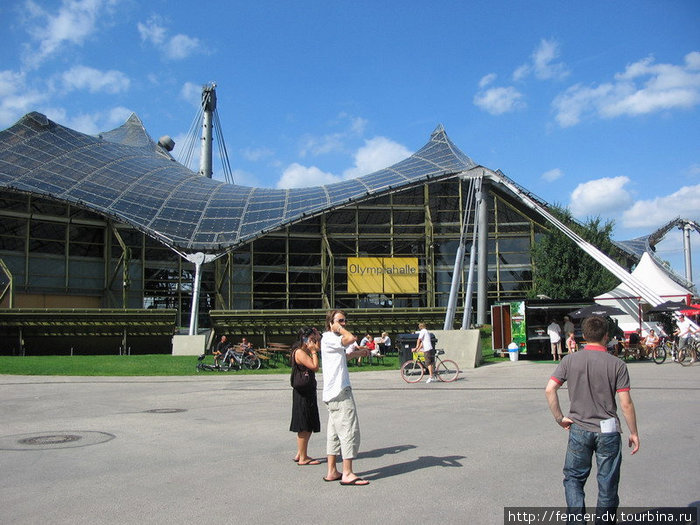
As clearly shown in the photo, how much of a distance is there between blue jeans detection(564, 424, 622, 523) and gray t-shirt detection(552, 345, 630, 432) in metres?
0.08

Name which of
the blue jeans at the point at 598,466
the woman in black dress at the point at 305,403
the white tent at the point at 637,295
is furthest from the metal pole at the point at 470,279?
the blue jeans at the point at 598,466

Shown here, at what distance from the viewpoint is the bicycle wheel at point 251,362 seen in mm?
22031

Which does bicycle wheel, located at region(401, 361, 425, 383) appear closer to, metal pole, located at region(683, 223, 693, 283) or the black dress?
the black dress

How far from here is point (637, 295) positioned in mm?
26938

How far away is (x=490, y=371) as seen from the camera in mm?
20781

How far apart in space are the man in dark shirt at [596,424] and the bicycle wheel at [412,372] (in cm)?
1274

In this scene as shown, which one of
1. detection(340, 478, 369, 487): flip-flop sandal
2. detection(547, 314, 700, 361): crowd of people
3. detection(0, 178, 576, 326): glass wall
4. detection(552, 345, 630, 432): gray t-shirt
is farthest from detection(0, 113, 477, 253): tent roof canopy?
detection(552, 345, 630, 432): gray t-shirt

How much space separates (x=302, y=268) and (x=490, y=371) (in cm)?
2206

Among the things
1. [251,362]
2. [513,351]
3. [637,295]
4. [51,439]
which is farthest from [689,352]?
[51,439]

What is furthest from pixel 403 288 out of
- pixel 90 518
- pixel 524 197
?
pixel 90 518

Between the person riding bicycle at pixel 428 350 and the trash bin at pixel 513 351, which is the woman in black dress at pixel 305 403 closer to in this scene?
the person riding bicycle at pixel 428 350

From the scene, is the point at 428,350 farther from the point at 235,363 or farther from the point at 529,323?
the point at 529,323

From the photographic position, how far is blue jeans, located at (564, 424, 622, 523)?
4648 millimetres

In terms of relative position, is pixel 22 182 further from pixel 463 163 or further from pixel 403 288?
pixel 463 163
